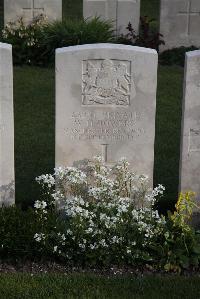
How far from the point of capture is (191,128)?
680cm

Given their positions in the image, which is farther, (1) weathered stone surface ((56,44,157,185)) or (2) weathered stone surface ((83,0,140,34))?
(2) weathered stone surface ((83,0,140,34))

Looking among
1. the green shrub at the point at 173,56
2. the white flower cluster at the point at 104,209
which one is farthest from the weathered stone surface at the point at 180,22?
the white flower cluster at the point at 104,209

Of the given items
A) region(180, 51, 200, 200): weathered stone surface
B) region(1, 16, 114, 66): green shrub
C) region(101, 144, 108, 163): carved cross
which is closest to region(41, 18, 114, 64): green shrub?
region(1, 16, 114, 66): green shrub

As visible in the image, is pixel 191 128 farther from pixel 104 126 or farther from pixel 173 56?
pixel 173 56

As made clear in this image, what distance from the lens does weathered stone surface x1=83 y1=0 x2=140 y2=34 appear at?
14680 millimetres

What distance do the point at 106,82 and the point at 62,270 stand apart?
5.93 ft

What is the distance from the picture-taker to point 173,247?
6.32m

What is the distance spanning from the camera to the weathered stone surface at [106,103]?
21.7ft

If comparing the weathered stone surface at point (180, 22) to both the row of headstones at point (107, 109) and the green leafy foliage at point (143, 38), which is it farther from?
the row of headstones at point (107, 109)

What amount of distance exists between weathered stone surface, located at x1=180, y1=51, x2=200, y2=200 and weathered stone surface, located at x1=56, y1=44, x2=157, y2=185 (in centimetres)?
31

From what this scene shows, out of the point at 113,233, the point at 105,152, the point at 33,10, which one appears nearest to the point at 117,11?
the point at 33,10

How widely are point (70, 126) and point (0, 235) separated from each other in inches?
49.4

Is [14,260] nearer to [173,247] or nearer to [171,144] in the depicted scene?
Answer: [173,247]

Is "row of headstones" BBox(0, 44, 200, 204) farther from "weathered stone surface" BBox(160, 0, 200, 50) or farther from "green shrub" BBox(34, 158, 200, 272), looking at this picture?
"weathered stone surface" BBox(160, 0, 200, 50)
